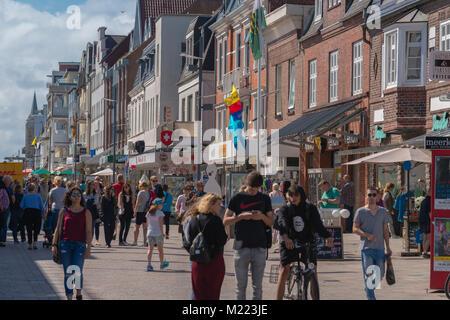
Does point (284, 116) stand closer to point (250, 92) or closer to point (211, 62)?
point (250, 92)

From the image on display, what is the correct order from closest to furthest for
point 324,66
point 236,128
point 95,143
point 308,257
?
point 308,257
point 324,66
point 236,128
point 95,143

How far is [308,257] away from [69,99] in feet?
392

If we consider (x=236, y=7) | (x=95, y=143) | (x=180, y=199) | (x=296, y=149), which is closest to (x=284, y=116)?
(x=296, y=149)

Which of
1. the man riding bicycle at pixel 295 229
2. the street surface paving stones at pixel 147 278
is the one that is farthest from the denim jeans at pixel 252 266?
the street surface paving stones at pixel 147 278

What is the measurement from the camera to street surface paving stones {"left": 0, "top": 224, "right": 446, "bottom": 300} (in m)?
13.3

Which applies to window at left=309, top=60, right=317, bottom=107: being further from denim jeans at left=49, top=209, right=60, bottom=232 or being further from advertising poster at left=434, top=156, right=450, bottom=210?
advertising poster at left=434, top=156, right=450, bottom=210

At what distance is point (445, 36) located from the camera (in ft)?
78.6

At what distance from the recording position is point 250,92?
41219mm

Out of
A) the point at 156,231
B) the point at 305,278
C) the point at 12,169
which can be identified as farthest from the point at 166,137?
the point at 305,278

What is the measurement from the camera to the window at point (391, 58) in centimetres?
2664

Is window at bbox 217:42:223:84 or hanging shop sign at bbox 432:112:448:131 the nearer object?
hanging shop sign at bbox 432:112:448:131

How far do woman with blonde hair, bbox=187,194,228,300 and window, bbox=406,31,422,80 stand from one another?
55.0 feet

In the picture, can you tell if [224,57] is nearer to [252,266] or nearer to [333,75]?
[333,75]

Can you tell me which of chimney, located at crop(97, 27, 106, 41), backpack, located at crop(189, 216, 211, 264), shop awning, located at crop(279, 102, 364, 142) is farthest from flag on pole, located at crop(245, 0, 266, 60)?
chimney, located at crop(97, 27, 106, 41)
